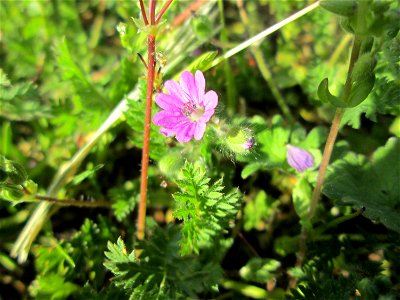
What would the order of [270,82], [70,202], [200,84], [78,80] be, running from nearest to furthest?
[200,84]
[70,202]
[78,80]
[270,82]

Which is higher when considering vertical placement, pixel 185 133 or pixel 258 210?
pixel 185 133

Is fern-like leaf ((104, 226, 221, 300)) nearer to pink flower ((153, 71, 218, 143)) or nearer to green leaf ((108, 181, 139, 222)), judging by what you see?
green leaf ((108, 181, 139, 222))

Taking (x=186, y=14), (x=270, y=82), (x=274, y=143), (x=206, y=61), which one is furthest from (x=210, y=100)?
(x=186, y=14)

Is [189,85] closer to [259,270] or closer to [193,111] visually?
[193,111]

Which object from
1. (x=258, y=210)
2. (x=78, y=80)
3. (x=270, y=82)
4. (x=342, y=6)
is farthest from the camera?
(x=270, y=82)

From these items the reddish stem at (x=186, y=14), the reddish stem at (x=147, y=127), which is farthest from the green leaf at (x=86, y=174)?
the reddish stem at (x=186, y=14)

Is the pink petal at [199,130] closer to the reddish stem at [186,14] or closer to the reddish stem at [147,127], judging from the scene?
the reddish stem at [147,127]

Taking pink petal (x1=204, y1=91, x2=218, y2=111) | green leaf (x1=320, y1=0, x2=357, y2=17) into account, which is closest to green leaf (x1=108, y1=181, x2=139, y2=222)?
pink petal (x1=204, y1=91, x2=218, y2=111)
